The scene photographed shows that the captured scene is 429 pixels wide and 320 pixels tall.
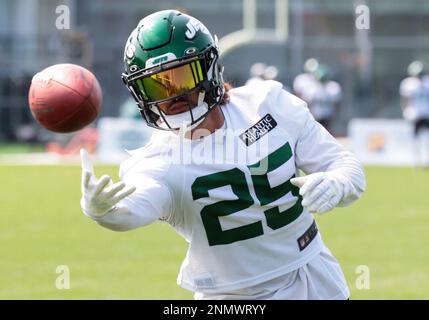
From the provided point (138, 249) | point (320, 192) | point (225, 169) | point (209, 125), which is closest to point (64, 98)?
point (209, 125)

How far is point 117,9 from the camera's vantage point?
28.1 m

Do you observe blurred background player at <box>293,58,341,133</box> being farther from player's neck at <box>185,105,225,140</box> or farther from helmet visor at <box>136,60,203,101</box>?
helmet visor at <box>136,60,203,101</box>

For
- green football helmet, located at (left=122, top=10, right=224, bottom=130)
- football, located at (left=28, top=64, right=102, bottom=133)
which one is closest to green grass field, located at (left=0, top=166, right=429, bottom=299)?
football, located at (left=28, top=64, right=102, bottom=133)

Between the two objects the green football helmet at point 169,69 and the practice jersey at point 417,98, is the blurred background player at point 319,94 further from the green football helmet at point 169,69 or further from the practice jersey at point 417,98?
the green football helmet at point 169,69

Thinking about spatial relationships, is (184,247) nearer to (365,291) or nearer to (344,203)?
(365,291)

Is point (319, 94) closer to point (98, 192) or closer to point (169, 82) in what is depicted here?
point (169, 82)

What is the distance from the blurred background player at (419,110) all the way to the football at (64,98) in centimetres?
1370

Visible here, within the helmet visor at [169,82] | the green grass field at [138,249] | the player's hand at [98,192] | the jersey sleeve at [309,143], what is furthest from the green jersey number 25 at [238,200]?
the green grass field at [138,249]

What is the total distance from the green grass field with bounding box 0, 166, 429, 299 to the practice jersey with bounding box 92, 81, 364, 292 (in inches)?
114

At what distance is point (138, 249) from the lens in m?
8.55

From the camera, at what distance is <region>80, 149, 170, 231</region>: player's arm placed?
3.02 m

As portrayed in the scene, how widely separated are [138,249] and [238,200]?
5.14 m

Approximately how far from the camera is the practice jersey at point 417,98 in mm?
17406
